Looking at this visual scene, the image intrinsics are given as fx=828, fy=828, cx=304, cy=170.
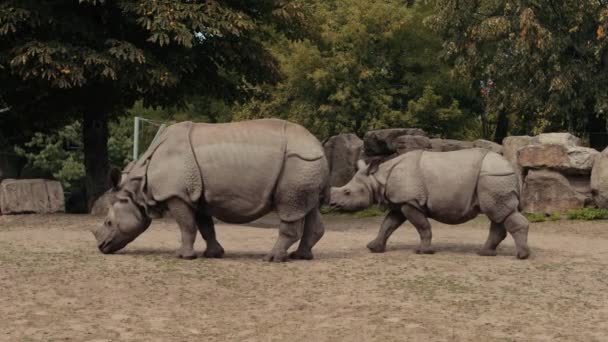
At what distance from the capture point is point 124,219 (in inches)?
385

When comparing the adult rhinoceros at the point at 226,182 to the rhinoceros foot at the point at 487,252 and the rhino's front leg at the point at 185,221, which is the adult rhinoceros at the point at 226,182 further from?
the rhinoceros foot at the point at 487,252

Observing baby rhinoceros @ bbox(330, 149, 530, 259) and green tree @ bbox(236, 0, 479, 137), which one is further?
green tree @ bbox(236, 0, 479, 137)

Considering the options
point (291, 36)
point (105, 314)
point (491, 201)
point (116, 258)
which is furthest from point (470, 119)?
point (105, 314)

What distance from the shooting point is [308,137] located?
387 inches

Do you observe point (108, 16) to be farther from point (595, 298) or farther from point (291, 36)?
point (595, 298)

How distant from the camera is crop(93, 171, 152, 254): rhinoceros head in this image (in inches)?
385

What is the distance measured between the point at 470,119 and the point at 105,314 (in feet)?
79.2

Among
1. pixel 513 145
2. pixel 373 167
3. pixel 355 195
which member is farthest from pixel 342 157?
pixel 355 195

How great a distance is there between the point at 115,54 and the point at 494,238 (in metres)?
8.39

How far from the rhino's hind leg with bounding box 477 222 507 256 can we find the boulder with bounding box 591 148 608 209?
23.0 feet

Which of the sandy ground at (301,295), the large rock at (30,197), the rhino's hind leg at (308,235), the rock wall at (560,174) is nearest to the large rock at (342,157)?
the rock wall at (560,174)

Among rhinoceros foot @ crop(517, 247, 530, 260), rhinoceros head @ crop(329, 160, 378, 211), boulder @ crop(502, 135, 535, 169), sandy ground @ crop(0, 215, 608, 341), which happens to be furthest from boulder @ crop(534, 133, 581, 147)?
rhinoceros head @ crop(329, 160, 378, 211)

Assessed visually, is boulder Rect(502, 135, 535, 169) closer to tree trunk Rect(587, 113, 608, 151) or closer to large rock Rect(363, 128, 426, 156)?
large rock Rect(363, 128, 426, 156)

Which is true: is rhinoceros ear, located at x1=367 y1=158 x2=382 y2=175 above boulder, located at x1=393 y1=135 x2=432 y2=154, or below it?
below
